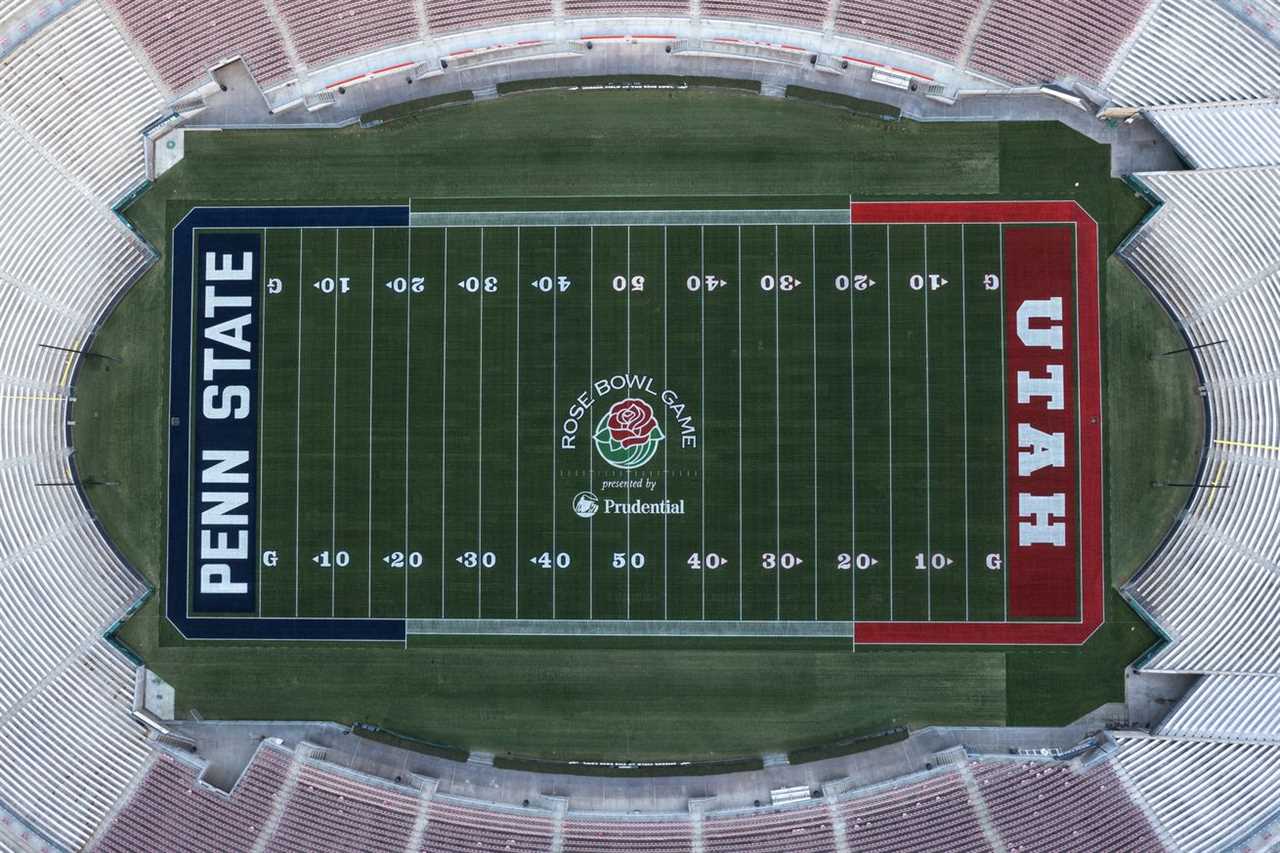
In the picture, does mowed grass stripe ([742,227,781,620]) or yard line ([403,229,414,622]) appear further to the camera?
yard line ([403,229,414,622])

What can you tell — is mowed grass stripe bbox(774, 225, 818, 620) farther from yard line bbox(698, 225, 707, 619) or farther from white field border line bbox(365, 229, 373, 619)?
white field border line bbox(365, 229, 373, 619)

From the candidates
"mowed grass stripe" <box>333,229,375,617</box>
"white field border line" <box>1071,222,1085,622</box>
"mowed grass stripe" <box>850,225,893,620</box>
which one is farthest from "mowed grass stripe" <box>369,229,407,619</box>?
"white field border line" <box>1071,222,1085,622</box>

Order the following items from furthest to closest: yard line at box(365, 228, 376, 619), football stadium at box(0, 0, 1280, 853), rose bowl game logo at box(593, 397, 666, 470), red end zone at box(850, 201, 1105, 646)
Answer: yard line at box(365, 228, 376, 619) < rose bowl game logo at box(593, 397, 666, 470) < red end zone at box(850, 201, 1105, 646) < football stadium at box(0, 0, 1280, 853)

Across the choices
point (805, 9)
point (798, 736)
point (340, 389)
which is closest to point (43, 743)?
point (340, 389)

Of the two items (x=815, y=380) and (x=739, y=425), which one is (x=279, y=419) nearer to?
(x=739, y=425)

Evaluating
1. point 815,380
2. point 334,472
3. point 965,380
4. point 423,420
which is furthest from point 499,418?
point 965,380
